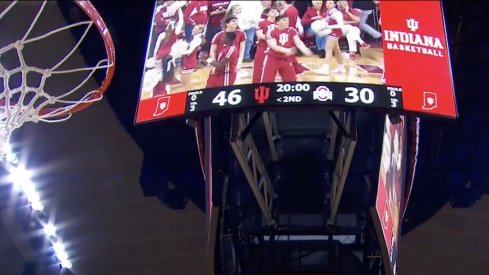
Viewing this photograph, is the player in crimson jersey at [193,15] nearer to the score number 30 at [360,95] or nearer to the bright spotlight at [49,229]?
the score number 30 at [360,95]

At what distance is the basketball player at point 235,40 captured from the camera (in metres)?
6.52

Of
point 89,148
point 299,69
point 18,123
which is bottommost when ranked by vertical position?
point 89,148

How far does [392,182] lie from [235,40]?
8.27ft

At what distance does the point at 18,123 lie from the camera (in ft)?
21.1

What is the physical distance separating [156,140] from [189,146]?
1.58 feet

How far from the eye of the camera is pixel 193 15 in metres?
6.97

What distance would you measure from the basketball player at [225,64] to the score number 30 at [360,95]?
101cm

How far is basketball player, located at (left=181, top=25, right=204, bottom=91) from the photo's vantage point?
6363 mm

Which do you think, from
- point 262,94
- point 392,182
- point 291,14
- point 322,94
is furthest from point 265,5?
point 392,182

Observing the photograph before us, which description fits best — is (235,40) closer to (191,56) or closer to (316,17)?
(191,56)

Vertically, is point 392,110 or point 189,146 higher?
point 392,110

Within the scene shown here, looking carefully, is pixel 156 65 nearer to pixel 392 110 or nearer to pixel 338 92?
pixel 338 92

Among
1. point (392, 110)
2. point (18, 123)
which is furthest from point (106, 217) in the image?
point (392, 110)

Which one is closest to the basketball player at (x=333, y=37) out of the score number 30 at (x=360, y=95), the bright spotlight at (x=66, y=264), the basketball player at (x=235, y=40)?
the score number 30 at (x=360, y=95)
